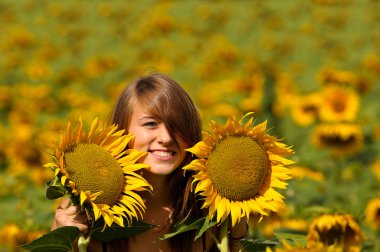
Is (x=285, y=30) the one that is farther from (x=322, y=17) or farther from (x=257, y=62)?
(x=257, y=62)

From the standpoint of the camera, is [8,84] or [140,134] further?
[8,84]

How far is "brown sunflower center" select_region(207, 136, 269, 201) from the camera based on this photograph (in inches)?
80.1

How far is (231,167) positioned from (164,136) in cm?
38

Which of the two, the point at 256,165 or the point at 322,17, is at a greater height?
the point at 322,17

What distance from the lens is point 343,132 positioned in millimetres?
4988

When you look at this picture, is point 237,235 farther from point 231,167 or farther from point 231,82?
point 231,82

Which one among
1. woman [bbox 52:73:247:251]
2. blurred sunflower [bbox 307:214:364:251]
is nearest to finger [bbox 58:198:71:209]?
woman [bbox 52:73:247:251]

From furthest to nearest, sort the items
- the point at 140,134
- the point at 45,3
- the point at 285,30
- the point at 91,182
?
the point at 45,3 < the point at 285,30 < the point at 140,134 < the point at 91,182

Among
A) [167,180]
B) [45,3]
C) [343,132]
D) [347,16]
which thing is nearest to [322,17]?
[347,16]

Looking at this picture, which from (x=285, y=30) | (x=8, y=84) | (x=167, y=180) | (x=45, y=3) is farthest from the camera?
(x=45, y=3)

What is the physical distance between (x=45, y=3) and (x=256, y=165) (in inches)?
425

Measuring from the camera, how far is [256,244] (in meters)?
2.12

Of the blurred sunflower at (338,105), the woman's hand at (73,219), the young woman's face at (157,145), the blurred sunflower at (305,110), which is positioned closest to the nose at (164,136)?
the young woman's face at (157,145)

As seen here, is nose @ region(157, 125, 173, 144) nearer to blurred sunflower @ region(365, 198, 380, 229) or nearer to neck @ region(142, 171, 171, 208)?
neck @ region(142, 171, 171, 208)
